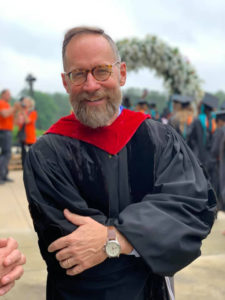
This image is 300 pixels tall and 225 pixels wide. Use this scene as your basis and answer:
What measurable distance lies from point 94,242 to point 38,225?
30 cm

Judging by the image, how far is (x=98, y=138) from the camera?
5.66 feet

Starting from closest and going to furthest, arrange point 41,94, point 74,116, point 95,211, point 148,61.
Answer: point 95,211, point 74,116, point 148,61, point 41,94

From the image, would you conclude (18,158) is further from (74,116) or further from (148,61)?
(74,116)

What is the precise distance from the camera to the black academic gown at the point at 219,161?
4891mm

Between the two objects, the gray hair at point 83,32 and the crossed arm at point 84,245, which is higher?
the gray hair at point 83,32

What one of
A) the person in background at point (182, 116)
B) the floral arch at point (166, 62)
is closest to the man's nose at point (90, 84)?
the person in background at point (182, 116)

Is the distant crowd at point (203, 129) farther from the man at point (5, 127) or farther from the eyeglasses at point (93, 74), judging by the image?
the eyeglasses at point (93, 74)

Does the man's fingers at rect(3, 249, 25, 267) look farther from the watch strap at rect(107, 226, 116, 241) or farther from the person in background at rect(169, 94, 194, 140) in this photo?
the person in background at rect(169, 94, 194, 140)

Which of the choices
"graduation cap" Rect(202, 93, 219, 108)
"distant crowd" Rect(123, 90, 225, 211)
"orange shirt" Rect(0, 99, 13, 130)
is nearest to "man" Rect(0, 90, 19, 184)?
"orange shirt" Rect(0, 99, 13, 130)

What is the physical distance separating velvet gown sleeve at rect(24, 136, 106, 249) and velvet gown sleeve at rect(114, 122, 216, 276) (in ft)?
Answer: 0.56

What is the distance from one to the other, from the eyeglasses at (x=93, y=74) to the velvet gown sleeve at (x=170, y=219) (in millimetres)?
490

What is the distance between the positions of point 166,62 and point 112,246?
8563 millimetres

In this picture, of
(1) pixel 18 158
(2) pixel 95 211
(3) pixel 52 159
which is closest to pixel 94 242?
(2) pixel 95 211

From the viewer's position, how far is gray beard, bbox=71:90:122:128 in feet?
5.54
